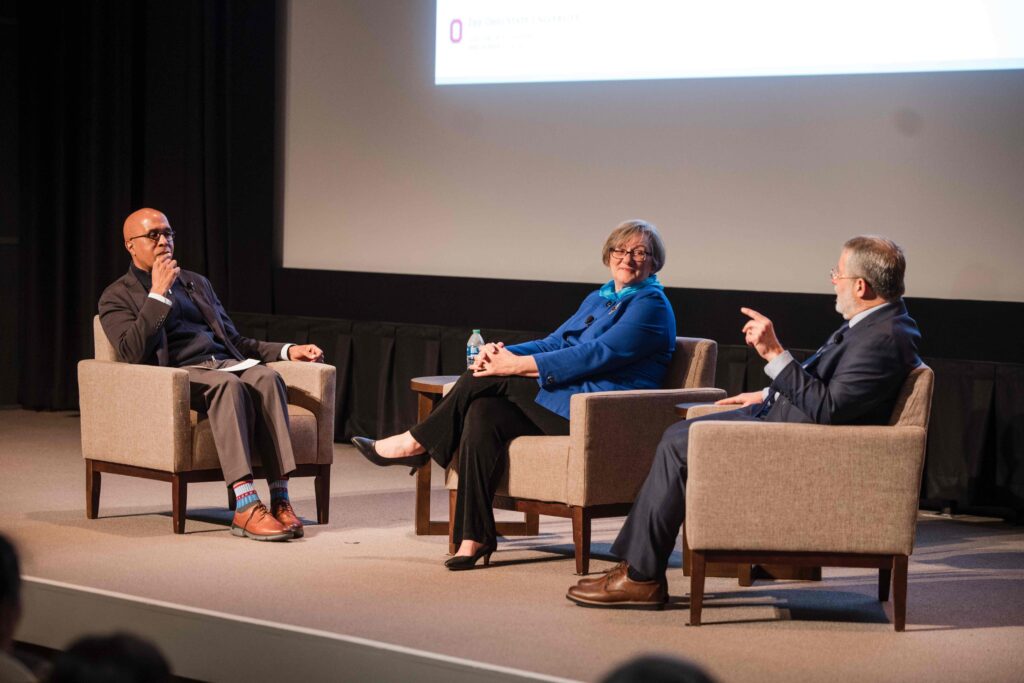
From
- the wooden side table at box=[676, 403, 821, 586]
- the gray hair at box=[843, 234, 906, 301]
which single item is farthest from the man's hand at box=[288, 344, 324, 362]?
the gray hair at box=[843, 234, 906, 301]

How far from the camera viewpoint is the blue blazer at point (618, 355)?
412 centimetres

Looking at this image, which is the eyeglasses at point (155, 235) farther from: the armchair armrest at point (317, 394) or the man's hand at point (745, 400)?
the man's hand at point (745, 400)

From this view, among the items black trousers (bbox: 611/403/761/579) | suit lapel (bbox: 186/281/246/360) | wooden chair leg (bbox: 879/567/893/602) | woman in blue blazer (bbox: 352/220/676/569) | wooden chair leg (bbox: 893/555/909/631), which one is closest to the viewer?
wooden chair leg (bbox: 893/555/909/631)

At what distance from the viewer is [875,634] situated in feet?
11.0

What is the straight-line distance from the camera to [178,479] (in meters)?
4.34

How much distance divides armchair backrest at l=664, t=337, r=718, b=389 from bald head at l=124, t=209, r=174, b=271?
6.02ft

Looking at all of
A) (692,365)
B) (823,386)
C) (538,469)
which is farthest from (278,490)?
(823,386)

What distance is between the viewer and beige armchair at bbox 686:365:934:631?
3.34m

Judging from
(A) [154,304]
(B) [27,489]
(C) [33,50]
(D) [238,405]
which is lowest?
(B) [27,489]

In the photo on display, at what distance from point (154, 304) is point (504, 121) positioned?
2.33m

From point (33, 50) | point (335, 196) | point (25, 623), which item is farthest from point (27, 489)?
point (33, 50)

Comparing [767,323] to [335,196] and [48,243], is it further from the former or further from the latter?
[48,243]

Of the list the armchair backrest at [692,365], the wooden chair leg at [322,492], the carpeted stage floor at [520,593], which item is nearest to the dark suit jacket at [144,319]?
the wooden chair leg at [322,492]

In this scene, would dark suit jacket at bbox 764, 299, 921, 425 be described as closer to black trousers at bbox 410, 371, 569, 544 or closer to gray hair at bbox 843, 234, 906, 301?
gray hair at bbox 843, 234, 906, 301
